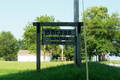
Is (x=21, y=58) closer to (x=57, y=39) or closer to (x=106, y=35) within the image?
(x=106, y=35)

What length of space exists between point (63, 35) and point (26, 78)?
10.8 ft

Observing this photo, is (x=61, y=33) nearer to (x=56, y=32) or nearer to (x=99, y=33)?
(x=56, y=32)

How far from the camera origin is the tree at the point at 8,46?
291 ft

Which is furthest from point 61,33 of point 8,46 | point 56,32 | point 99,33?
point 8,46

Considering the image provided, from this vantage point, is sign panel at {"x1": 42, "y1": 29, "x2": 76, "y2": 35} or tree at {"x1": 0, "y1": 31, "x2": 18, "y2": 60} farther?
tree at {"x1": 0, "y1": 31, "x2": 18, "y2": 60}

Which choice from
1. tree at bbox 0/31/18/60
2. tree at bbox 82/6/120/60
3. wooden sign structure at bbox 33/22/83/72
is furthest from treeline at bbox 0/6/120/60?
tree at bbox 0/31/18/60

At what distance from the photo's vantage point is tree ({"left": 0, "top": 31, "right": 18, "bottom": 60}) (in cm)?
8875

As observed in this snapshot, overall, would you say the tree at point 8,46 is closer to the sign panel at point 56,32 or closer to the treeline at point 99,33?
the treeline at point 99,33

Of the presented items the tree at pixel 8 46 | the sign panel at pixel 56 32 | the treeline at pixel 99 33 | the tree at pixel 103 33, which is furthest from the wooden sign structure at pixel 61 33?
the tree at pixel 8 46

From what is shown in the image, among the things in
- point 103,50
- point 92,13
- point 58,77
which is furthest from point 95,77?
point 92,13

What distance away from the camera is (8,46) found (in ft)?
297

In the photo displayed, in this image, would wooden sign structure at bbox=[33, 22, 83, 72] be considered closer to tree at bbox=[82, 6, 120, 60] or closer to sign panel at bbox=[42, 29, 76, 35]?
sign panel at bbox=[42, 29, 76, 35]

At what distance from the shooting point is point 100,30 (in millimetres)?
40625

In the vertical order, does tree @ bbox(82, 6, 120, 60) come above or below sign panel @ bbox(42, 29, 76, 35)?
above
